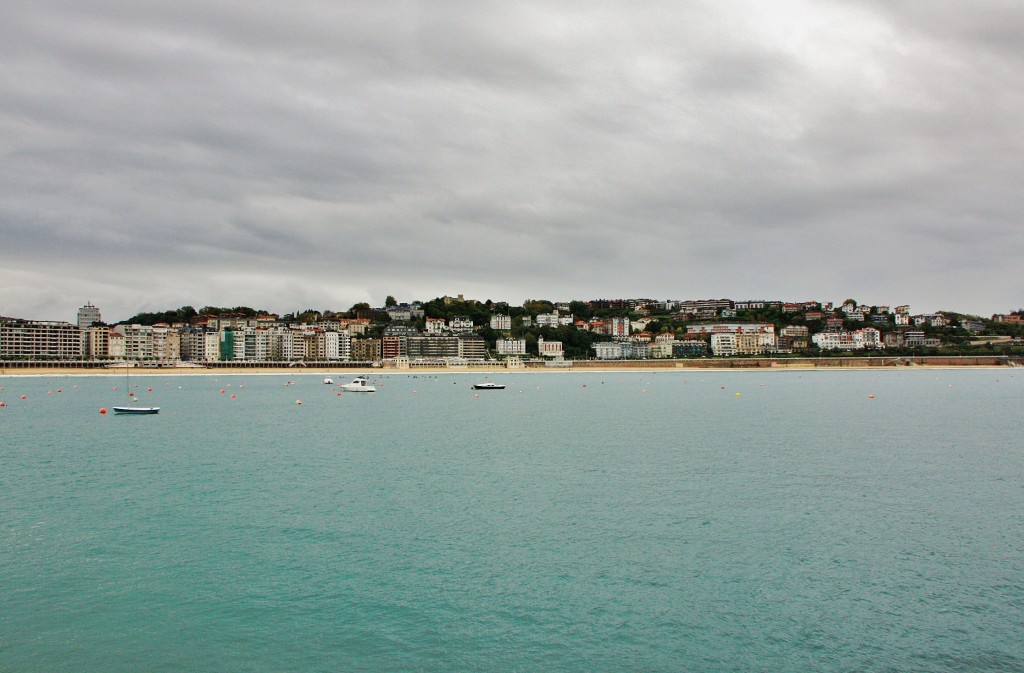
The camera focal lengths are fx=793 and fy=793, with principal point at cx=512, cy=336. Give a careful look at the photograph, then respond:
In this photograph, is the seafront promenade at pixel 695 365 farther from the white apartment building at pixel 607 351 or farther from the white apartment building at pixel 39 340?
the white apartment building at pixel 39 340

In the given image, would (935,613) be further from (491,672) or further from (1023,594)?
(491,672)

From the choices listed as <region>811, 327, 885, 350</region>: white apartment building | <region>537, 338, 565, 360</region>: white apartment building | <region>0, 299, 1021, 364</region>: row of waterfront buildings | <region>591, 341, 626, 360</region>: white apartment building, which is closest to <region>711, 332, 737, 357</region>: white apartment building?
<region>0, 299, 1021, 364</region>: row of waterfront buildings

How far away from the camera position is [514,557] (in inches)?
568

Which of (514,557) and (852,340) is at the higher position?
(852,340)

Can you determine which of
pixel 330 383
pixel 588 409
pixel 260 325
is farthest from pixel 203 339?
pixel 588 409

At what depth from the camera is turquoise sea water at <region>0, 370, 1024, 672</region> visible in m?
10.4

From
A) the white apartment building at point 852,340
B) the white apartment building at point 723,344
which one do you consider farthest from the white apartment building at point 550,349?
the white apartment building at point 852,340

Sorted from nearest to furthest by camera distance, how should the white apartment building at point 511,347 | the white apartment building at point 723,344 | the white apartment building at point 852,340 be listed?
the white apartment building at point 511,347
the white apartment building at point 723,344
the white apartment building at point 852,340

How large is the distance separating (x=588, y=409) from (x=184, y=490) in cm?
3288

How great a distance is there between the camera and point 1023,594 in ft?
40.2

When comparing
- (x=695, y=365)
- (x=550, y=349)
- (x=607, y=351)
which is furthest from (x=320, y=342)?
(x=695, y=365)

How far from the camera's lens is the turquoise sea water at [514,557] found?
10.4m

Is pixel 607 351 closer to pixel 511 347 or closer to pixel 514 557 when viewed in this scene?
pixel 511 347

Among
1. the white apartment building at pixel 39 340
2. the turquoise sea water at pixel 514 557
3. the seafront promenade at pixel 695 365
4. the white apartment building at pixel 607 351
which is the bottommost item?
the turquoise sea water at pixel 514 557
